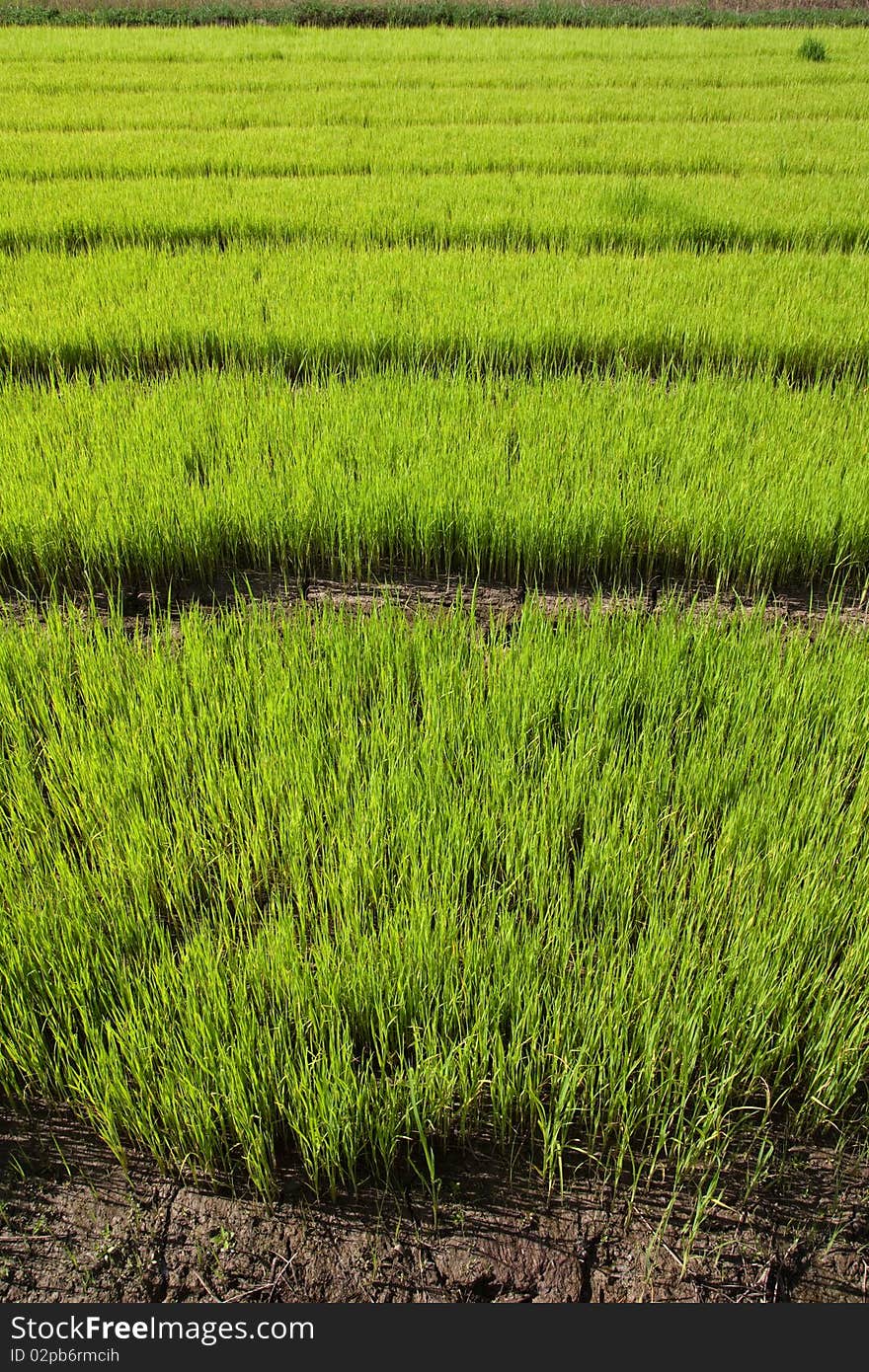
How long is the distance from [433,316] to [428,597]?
1.80 m

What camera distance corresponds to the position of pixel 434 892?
4.87 ft

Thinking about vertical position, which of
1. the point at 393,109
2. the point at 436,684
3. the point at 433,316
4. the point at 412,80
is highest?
the point at 412,80

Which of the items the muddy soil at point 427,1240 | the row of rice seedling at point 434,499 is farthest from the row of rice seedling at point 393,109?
the muddy soil at point 427,1240

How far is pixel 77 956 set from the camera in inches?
55.6

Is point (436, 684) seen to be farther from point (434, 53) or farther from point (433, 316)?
point (434, 53)

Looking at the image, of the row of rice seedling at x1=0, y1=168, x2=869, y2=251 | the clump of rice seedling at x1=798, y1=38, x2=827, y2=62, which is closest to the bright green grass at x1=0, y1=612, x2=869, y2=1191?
the row of rice seedling at x1=0, y1=168, x2=869, y2=251

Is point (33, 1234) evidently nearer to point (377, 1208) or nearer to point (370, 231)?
point (377, 1208)

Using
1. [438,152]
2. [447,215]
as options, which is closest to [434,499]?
[447,215]

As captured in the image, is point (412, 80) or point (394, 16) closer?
point (412, 80)

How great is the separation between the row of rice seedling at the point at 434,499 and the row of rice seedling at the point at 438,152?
3.55 m

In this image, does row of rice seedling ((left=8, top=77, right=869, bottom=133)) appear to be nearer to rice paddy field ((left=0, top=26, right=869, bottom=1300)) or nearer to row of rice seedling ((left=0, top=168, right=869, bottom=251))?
row of rice seedling ((left=0, top=168, right=869, bottom=251))

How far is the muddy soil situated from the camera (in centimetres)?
111

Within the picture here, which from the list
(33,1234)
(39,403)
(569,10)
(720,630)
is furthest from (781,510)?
(569,10)

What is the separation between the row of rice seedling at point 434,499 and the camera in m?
2.56
